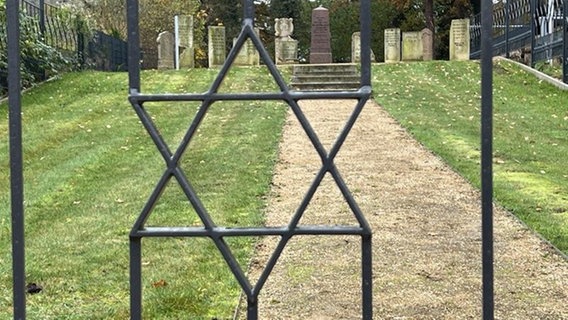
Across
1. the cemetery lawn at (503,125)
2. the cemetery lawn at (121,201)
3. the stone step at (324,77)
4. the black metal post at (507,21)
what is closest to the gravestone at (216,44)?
the stone step at (324,77)

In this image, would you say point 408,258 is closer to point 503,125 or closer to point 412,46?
point 503,125

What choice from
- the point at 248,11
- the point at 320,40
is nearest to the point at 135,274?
the point at 248,11

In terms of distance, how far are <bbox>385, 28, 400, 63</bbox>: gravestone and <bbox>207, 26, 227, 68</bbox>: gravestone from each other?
473 centimetres

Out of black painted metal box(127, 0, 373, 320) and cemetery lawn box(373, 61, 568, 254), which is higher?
black painted metal box(127, 0, 373, 320)

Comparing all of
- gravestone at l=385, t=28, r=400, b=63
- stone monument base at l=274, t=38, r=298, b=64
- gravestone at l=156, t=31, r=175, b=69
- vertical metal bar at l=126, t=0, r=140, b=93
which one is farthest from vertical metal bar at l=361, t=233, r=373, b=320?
gravestone at l=385, t=28, r=400, b=63

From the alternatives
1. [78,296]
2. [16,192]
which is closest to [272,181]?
[78,296]

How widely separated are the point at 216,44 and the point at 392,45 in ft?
16.7

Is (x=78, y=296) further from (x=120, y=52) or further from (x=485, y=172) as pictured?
(x=120, y=52)

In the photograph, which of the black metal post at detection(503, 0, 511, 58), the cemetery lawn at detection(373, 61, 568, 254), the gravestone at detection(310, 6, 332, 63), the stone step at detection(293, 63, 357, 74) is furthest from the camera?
the gravestone at detection(310, 6, 332, 63)

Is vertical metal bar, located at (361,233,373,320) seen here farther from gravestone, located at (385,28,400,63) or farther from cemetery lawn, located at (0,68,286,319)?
gravestone, located at (385,28,400,63)

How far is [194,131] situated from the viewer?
2.39 meters

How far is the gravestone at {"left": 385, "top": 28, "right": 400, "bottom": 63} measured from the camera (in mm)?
23969

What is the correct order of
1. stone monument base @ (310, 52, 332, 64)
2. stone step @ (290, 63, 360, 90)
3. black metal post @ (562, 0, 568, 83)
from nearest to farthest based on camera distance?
1. black metal post @ (562, 0, 568, 83)
2. stone step @ (290, 63, 360, 90)
3. stone monument base @ (310, 52, 332, 64)

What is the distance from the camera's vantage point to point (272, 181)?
8219 mm
